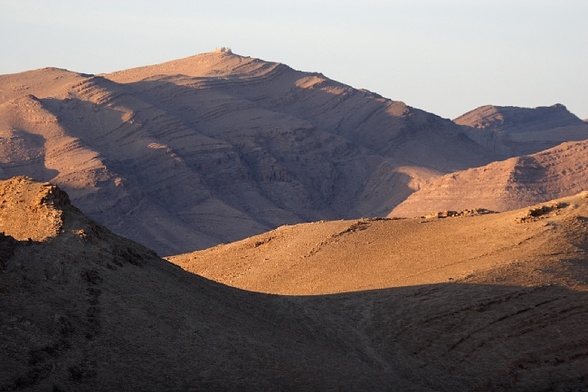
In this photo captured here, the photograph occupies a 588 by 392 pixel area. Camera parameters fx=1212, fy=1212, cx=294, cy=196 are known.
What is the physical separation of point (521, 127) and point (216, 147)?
172ft

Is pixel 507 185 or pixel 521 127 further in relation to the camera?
pixel 521 127

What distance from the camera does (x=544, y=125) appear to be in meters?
125

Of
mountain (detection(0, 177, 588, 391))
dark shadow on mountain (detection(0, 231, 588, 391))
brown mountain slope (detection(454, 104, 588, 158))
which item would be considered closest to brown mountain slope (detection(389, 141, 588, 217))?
brown mountain slope (detection(454, 104, 588, 158))

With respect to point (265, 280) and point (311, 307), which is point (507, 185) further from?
point (311, 307)

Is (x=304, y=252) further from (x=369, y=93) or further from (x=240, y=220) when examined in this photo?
(x=369, y=93)

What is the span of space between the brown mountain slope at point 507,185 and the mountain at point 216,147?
4.27 metres

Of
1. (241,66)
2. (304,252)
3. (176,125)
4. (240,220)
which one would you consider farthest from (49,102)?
(304,252)

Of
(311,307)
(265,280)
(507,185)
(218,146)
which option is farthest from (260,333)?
(218,146)

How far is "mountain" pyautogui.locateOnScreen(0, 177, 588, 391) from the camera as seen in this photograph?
2080 cm

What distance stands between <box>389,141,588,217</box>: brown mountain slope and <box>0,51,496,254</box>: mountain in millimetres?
4272

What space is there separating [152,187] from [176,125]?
7.80 metres

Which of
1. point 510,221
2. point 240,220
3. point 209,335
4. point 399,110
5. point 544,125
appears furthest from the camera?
point 544,125

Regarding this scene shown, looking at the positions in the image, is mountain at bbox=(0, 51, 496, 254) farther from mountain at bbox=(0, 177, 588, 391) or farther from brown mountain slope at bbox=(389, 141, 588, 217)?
mountain at bbox=(0, 177, 588, 391)

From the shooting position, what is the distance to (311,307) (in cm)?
2881
